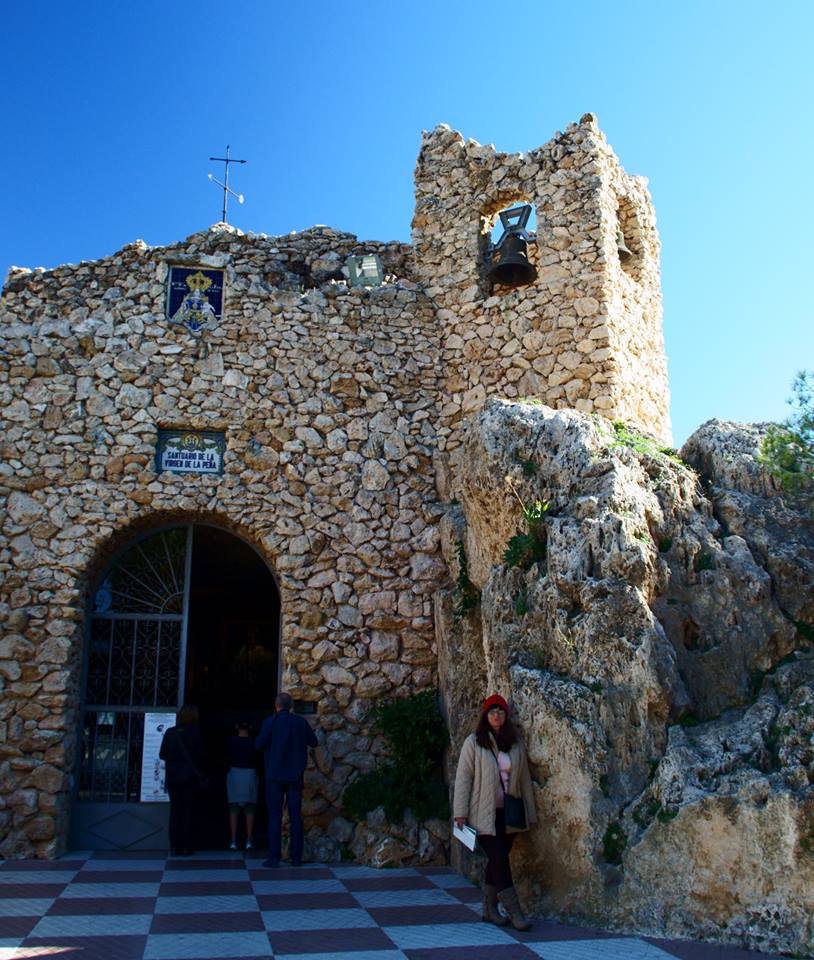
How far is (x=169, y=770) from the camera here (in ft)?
28.4

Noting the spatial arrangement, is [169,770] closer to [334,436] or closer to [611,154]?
[334,436]

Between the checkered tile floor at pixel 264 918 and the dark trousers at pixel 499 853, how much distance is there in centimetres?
30

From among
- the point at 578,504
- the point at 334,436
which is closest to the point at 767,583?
the point at 578,504

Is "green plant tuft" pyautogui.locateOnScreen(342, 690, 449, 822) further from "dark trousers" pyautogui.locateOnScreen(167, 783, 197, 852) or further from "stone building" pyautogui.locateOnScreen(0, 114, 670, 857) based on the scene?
"dark trousers" pyautogui.locateOnScreen(167, 783, 197, 852)

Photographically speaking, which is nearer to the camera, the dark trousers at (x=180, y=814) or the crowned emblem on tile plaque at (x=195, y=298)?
the dark trousers at (x=180, y=814)

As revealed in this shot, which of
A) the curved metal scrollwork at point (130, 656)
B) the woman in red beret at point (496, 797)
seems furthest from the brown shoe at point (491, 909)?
the curved metal scrollwork at point (130, 656)

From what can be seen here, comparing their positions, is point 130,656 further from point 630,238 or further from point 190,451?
point 630,238

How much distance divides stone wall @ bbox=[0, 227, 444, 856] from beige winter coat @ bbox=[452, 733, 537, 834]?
3060 mm

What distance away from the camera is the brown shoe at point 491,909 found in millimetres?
5938

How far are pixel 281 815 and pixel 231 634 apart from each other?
272 inches

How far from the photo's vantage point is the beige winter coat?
605 cm

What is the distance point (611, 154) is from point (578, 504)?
18.4 feet

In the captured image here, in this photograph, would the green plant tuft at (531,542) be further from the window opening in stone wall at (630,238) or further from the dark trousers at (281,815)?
the window opening in stone wall at (630,238)

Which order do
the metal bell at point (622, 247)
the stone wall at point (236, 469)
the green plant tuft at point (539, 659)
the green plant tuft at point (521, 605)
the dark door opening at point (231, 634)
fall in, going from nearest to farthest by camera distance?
the green plant tuft at point (539, 659)
the green plant tuft at point (521, 605)
the stone wall at point (236, 469)
the metal bell at point (622, 247)
the dark door opening at point (231, 634)
